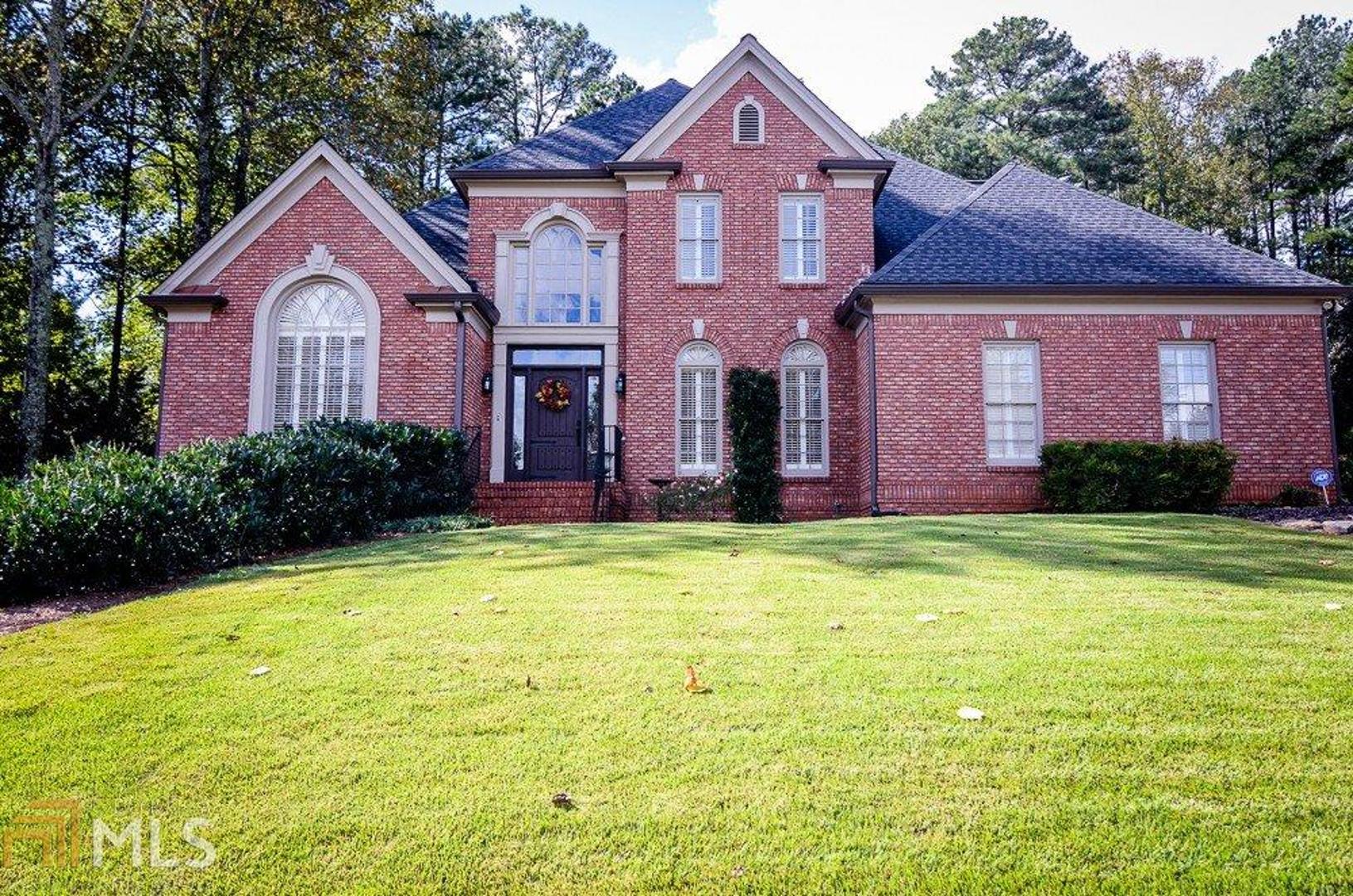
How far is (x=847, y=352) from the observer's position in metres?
16.4

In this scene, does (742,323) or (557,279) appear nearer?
(742,323)

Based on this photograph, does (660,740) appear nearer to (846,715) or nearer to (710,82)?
(846,715)

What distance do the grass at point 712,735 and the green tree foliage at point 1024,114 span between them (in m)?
31.5

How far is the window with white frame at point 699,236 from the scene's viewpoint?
1672 cm

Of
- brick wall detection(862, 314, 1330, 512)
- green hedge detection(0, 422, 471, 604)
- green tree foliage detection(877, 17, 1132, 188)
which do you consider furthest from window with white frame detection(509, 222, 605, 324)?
green tree foliage detection(877, 17, 1132, 188)

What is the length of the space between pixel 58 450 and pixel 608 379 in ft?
47.2

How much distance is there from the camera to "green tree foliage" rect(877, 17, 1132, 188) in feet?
110

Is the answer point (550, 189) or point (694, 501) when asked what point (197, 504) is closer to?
point (694, 501)

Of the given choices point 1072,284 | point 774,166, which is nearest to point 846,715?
point 1072,284

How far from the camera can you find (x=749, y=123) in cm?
1694

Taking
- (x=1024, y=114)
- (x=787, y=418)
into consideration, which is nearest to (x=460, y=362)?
(x=787, y=418)

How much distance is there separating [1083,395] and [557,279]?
10281mm

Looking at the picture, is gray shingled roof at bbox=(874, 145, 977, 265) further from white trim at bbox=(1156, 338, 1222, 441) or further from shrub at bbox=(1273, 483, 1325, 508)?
shrub at bbox=(1273, 483, 1325, 508)

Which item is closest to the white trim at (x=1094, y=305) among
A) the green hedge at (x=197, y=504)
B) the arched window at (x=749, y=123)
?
the arched window at (x=749, y=123)
